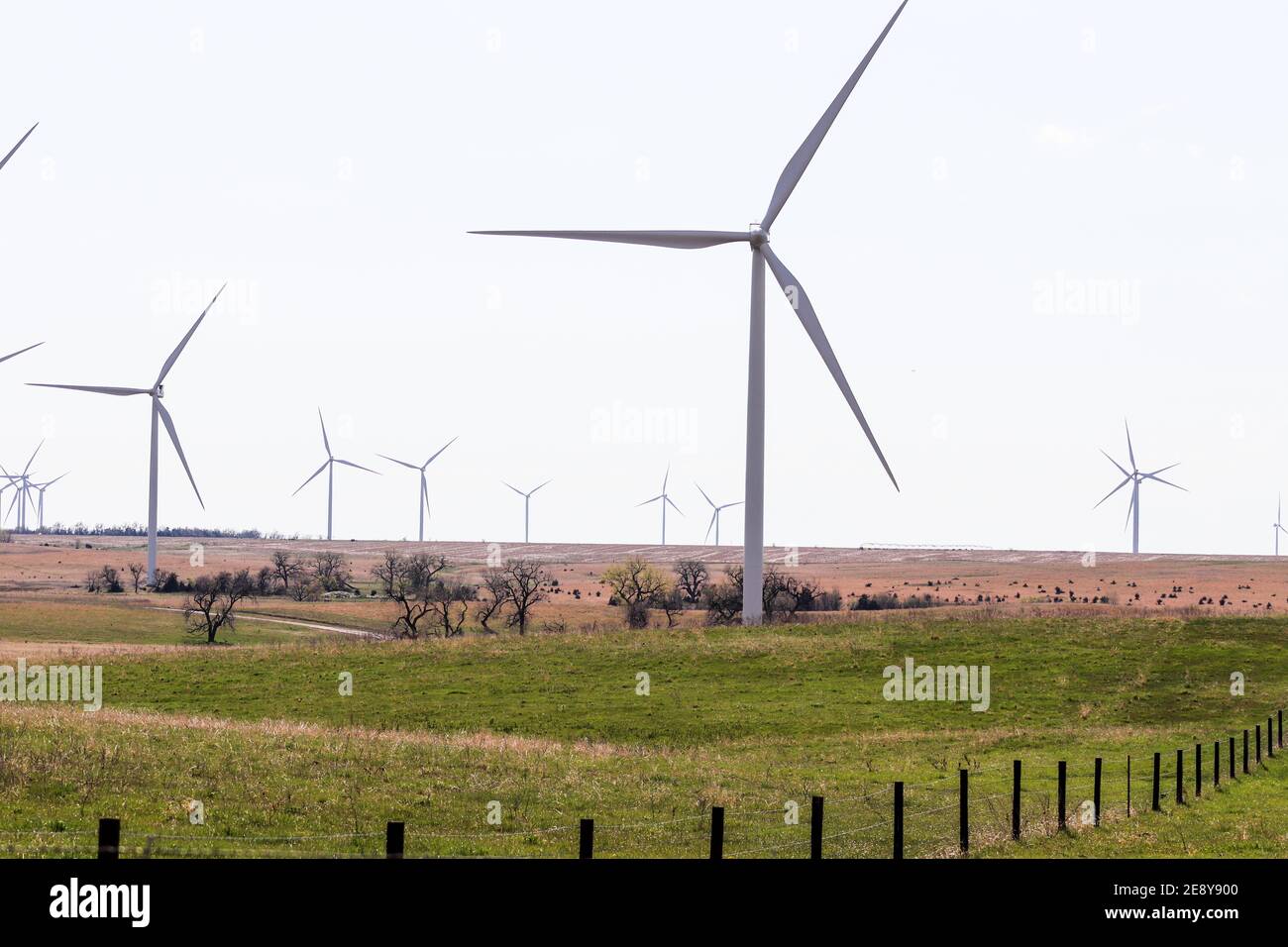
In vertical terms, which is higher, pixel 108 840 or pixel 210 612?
pixel 108 840

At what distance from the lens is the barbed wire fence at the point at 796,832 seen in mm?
18359

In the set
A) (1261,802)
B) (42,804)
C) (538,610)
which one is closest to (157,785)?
(42,804)

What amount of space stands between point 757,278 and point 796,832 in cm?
5000

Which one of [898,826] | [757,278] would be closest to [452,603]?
[757,278]

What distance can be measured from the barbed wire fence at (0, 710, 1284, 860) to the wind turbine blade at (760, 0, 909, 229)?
43326 mm

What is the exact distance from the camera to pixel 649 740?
143 feet

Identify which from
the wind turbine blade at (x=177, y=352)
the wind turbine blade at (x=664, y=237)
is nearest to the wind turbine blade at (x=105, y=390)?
→ the wind turbine blade at (x=177, y=352)

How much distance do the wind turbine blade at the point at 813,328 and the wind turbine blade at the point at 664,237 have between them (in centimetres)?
203

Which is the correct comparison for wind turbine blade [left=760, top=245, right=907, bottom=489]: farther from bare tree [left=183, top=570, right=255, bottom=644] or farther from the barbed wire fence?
bare tree [left=183, top=570, right=255, bottom=644]

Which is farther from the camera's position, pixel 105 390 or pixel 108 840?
pixel 105 390

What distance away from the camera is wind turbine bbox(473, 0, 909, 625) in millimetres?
69562

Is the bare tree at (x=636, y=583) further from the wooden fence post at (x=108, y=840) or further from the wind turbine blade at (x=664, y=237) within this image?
the wooden fence post at (x=108, y=840)

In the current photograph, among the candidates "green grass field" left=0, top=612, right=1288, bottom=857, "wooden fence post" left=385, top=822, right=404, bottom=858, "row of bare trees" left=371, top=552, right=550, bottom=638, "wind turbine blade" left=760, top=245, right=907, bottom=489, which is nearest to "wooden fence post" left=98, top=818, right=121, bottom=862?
"wooden fence post" left=385, top=822, right=404, bottom=858

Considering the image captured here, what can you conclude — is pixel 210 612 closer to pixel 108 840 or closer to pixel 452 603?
pixel 452 603
